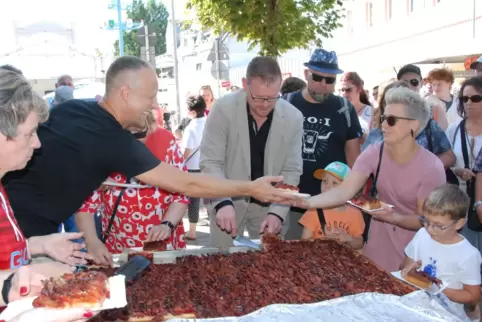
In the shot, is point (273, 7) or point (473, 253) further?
point (273, 7)

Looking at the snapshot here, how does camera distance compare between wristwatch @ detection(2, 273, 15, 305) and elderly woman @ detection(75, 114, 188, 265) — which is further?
elderly woman @ detection(75, 114, 188, 265)

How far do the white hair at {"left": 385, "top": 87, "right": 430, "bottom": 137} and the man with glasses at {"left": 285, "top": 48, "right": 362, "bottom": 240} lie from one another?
1.08 m

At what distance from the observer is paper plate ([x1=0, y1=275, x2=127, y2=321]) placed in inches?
69.8

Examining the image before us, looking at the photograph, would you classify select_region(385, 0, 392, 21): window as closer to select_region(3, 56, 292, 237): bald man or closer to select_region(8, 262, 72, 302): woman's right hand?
select_region(3, 56, 292, 237): bald man

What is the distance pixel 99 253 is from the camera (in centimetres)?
305

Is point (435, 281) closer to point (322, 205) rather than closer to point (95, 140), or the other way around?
point (322, 205)

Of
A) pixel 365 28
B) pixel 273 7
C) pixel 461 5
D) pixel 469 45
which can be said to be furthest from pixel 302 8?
pixel 365 28

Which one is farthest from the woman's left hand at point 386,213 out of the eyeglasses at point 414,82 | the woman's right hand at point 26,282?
the eyeglasses at point 414,82

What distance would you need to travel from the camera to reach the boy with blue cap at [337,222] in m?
3.54

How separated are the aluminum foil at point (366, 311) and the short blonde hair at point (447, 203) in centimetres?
61

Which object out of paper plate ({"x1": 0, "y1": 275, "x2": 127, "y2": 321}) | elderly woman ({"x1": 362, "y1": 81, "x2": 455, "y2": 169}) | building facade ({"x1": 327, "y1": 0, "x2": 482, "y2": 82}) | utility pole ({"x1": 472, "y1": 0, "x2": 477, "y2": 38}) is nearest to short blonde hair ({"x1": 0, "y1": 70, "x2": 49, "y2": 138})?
paper plate ({"x1": 0, "y1": 275, "x2": 127, "y2": 321})

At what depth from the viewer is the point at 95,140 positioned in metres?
2.60

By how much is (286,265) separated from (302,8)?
434 centimetres

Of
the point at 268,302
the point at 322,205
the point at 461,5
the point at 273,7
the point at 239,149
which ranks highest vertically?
the point at 461,5
